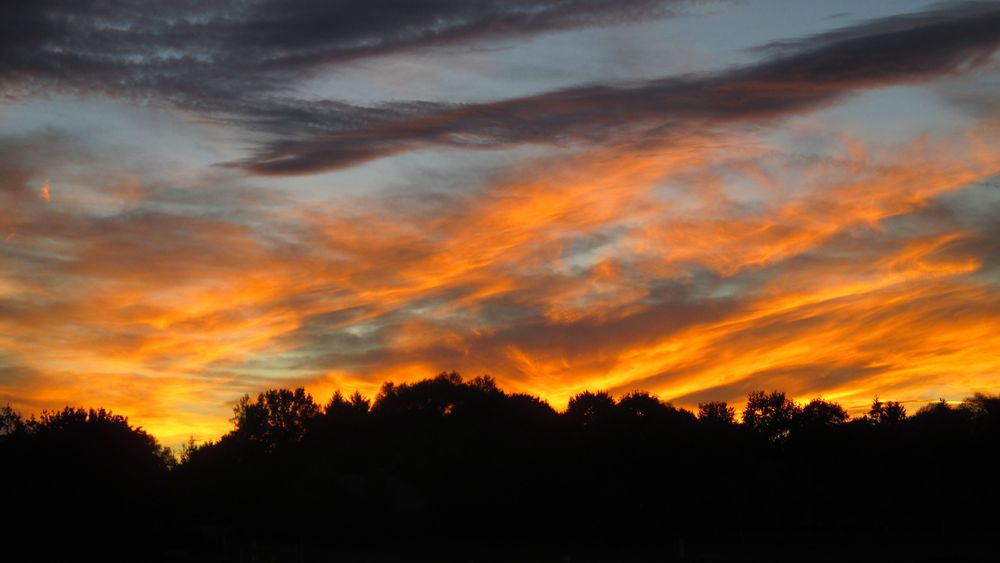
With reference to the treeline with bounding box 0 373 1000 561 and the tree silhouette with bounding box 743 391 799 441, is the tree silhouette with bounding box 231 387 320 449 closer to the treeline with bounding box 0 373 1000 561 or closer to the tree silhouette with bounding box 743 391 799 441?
the treeline with bounding box 0 373 1000 561

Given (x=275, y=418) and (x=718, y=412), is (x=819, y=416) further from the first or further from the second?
(x=275, y=418)

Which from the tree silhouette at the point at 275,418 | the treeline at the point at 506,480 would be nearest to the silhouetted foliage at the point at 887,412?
the treeline at the point at 506,480

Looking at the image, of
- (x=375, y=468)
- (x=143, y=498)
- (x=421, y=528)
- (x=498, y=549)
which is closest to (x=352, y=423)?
(x=375, y=468)

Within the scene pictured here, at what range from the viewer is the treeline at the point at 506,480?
49.9 metres

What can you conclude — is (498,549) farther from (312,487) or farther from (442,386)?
(442,386)

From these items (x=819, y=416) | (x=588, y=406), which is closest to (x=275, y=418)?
(x=588, y=406)

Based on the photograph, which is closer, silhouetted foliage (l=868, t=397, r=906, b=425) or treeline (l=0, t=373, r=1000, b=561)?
treeline (l=0, t=373, r=1000, b=561)

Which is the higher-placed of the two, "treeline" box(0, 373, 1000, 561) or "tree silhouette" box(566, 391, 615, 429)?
"tree silhouette" box(566, 391, 615, 429)

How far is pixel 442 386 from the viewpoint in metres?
102

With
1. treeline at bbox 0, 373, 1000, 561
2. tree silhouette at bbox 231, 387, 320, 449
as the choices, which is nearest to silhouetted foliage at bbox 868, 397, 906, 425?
treeline at bbox 0, 373, 1000, 561

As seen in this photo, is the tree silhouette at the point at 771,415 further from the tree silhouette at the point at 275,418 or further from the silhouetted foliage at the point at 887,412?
the tree silhouette at the point at 275,418

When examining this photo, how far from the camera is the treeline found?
164 feet

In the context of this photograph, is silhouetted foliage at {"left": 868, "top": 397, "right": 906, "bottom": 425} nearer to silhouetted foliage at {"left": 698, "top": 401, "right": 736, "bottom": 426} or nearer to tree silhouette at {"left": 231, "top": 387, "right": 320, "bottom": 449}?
silhouetted foliage at {"left": 698, "top": 401, "right": 736, "bottom": 426}

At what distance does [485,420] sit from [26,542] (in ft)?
157
